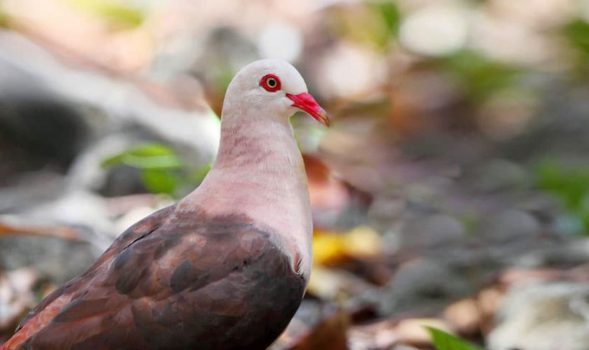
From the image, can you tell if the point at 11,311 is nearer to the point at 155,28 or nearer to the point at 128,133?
the point at 128,133

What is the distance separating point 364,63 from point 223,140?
8057 millimetres

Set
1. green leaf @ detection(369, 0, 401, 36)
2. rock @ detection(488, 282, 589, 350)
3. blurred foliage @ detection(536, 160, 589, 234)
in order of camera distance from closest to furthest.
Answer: rock @ detection(488, 282, 589, 350) < blurred foliage @ detection(536, 160, 589, 234) < green leaf @ detection(369, 0, 401, 36)

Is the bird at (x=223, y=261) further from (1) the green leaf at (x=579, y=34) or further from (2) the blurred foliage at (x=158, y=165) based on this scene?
(1) the green leaf at (x=579, y=34)

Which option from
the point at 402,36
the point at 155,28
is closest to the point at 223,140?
the point at 155,28

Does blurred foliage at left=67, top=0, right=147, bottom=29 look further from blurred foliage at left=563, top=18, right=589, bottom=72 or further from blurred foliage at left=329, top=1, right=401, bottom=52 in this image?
blurred foliage at left=563, top=18, right=589, bottom=72

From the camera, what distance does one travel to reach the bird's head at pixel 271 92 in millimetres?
4090

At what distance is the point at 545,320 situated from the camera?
5281 millimetres

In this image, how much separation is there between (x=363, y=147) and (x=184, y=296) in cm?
666

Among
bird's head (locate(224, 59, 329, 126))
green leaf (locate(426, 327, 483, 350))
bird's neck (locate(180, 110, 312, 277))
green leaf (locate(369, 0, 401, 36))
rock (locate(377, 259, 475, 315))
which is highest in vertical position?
green leaf (locate(369, 0, 401, 36))

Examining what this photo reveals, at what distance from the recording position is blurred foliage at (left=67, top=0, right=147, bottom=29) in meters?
12.0

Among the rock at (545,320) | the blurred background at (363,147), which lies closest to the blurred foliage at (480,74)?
the blurred background at (363,147)

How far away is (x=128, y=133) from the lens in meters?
7.97

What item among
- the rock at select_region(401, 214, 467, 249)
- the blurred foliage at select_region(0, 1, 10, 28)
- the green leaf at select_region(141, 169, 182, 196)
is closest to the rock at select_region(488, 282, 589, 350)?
the rock at select_region(401, 214, 467, 249)

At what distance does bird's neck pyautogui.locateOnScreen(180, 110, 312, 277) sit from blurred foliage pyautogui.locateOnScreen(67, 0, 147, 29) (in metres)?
8.11
